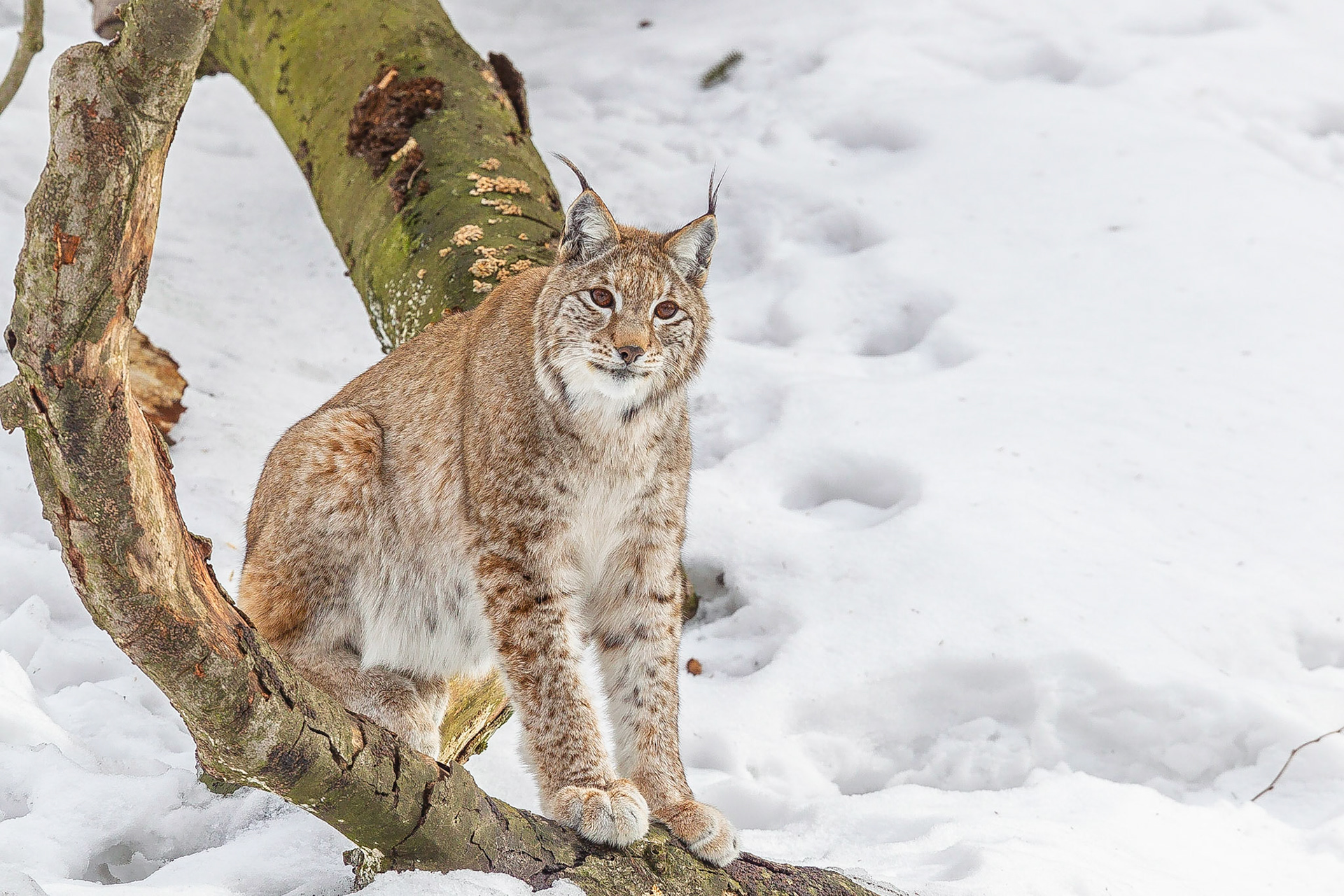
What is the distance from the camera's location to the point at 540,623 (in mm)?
3051

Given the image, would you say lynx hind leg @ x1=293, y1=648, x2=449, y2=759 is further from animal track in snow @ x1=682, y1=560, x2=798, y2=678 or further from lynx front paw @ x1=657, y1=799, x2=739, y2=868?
animal track in snow @ x1=682, y1=560, x2=798, y2=678

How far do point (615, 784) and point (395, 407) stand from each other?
4.53ft

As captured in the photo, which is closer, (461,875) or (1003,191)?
(461,875)

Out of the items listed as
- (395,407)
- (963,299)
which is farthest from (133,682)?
(963,299)

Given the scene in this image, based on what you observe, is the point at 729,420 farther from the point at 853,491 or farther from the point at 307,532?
the point at 307,532

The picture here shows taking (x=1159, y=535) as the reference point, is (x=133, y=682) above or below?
above

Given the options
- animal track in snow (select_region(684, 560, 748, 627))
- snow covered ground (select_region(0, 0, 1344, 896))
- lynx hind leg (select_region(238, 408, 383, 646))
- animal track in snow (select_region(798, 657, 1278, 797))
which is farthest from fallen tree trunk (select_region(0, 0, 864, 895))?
animal track in snow (select_region(684, 560, 748, 627))

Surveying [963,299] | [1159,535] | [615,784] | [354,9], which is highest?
[354,9]

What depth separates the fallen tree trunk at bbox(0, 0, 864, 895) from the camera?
1.50 m

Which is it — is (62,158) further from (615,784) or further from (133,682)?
(133,682)

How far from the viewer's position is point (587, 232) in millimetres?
3250

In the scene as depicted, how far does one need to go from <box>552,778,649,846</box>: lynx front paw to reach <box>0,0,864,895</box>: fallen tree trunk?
1.62ft

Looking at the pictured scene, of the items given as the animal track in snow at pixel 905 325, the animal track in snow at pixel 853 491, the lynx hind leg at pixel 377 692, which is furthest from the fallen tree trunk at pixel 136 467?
the animal track in snow at pixel 905 325

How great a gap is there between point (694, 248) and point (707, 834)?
162cm
